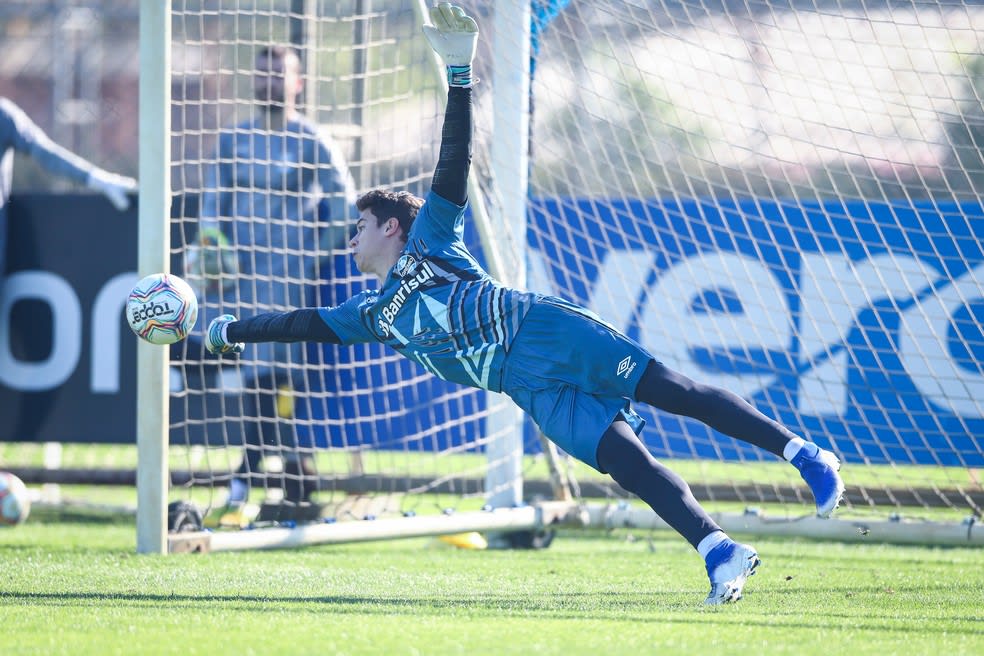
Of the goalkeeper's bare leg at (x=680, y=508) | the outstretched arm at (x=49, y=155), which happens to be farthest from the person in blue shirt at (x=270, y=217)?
the goalkeeper's bare leg at (x=680, y=508)

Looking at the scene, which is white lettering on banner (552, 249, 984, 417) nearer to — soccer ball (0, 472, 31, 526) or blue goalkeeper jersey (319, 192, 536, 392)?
blue goalkeeper jersey (319, 192, 536, 392)

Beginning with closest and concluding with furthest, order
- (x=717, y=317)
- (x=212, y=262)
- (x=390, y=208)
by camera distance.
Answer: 1. (x=390, y=208)
2. (x=212, y=262)
3. (x=717, y=317)

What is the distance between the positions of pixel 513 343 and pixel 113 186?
12.7 feet

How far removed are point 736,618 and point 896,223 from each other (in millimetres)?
3340

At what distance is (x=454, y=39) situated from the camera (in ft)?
A: 15.1

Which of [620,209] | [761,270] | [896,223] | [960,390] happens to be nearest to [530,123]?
[620,209]

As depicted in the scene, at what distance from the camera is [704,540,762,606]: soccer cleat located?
4.21 m

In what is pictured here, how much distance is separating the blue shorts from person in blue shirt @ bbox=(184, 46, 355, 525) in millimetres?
2233

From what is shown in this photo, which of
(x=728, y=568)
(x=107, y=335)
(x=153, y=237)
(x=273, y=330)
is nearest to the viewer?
(x=728, y=568)

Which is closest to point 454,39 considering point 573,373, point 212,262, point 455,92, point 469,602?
point 455,92

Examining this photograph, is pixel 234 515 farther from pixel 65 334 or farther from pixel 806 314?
pixel 806 314

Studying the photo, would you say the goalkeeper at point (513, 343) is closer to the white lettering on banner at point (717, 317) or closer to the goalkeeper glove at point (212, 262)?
the goalkeeper glove at point (212, 262)

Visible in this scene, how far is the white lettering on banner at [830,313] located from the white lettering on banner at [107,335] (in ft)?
12.6

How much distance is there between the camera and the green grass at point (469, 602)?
11.5ft
